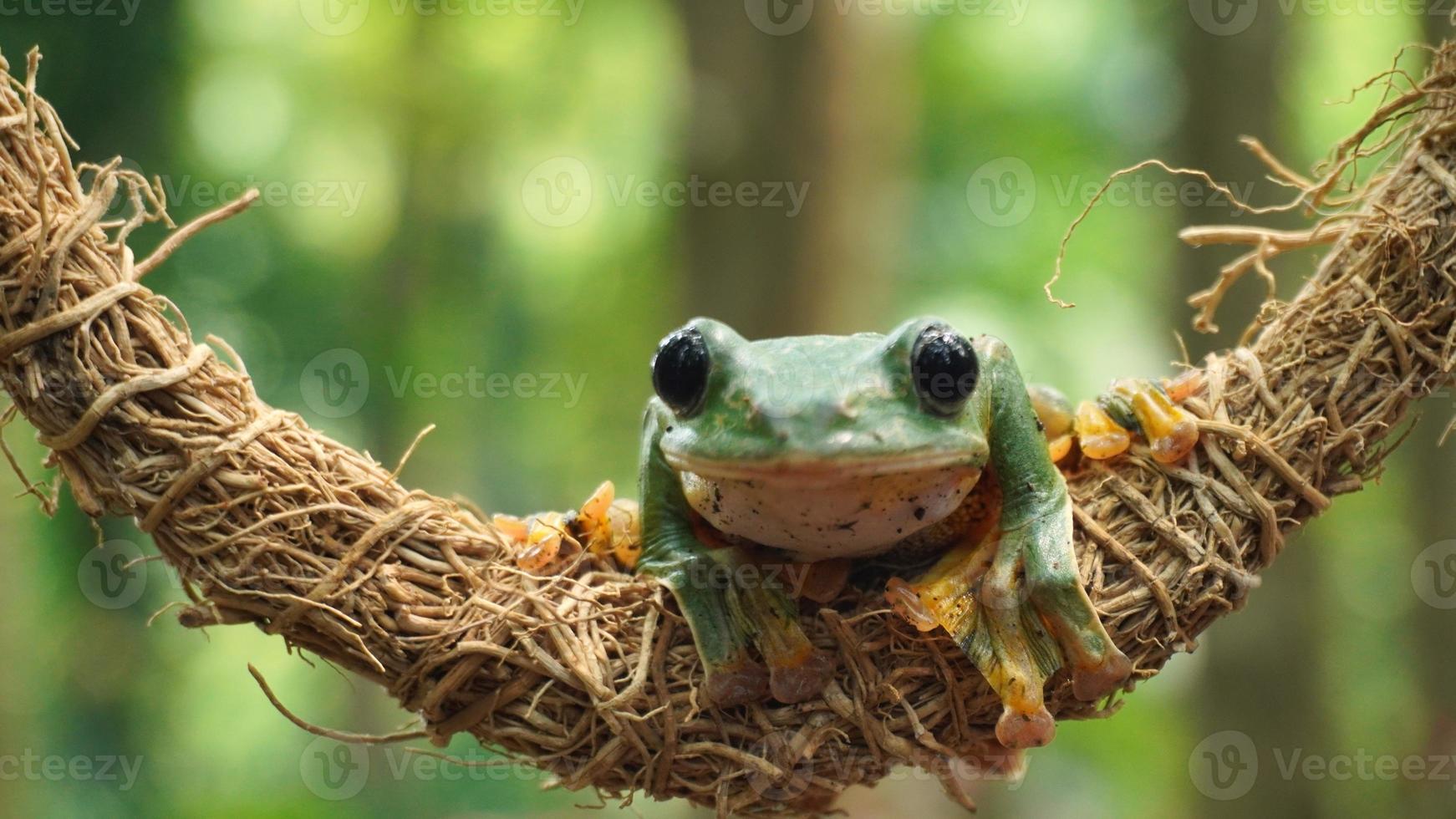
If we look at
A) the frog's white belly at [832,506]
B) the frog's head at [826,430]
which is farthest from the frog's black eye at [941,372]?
the frog's white belly at [832,506]

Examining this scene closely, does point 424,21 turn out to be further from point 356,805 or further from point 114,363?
point 114,363

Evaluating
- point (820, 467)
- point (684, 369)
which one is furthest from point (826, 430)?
point (684, 369)

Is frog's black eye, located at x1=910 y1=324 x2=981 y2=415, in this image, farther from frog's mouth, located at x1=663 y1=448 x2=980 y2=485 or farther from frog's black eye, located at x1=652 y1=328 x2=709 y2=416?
frog's black eye, located at x1=652 y1=328 x2=709 y2=416

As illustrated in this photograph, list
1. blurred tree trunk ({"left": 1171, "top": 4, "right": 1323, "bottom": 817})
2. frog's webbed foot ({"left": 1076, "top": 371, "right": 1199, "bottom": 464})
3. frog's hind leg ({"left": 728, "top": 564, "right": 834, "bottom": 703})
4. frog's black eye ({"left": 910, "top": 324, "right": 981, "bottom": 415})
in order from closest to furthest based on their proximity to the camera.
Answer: frog's black eye ({"left": 910, "top": 324, "right": 981, "bottom": 415})
frog's hind leg ({"left": 728, "top": 564, "right": 834, "bottom": 703})
frog's webbed foot ({"left": 1076, "top": 371, "right": 1199, "bottom": 464})
blurred tree trunk ({"left": 1171, "top": 4, "right": 1323, "bottom": 817})

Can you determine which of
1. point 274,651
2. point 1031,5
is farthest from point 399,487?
point 1031,5

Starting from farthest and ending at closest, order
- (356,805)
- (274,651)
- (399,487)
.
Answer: (274,651), (356,805), (399,487)

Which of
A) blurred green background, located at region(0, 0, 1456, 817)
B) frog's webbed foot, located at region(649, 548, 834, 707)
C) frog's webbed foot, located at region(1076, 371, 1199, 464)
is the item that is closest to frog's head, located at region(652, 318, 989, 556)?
frog's webbed foot, located at region(649, 548, 834, 707)

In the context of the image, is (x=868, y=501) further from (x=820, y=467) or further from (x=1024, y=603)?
Result: (x=1024, y=603)
